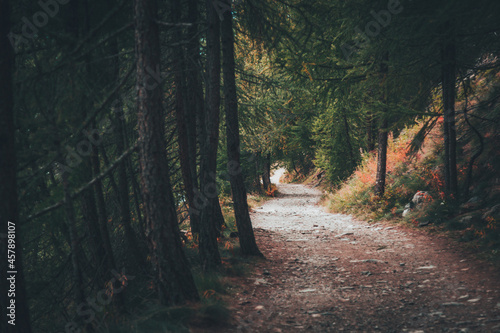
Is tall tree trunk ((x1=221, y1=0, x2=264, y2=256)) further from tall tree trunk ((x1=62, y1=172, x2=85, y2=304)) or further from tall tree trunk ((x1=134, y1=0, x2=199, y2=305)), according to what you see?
tall tree trunk ((x1=62, y1=172, x2=85, y2=304))

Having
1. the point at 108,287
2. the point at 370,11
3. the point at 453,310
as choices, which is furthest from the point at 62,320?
the point at 370,11

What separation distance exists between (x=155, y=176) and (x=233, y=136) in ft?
10.2

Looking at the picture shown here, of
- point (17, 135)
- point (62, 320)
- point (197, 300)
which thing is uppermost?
point (17, 135)

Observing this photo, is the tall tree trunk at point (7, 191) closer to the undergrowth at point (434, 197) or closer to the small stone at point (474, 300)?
the small stone at point (474, 300)

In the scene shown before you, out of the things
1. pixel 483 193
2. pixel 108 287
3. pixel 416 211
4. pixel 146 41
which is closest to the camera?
pixel 146 41

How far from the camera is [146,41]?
169 inches

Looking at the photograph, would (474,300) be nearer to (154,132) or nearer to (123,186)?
(154,132)

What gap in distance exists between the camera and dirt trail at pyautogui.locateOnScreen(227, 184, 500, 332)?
14.7 feet

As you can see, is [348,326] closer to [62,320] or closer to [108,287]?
[108,287]

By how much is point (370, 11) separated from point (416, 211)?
6321 millimetres

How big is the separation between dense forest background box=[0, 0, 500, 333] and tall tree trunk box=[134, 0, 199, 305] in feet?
0.06

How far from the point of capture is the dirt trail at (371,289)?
14.7 feet

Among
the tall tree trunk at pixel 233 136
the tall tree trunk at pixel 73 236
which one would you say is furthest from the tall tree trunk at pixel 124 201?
the tall tree trunk at pixel 233 136

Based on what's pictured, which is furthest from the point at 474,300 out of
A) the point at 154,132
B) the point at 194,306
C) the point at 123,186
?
the point at 123,186
